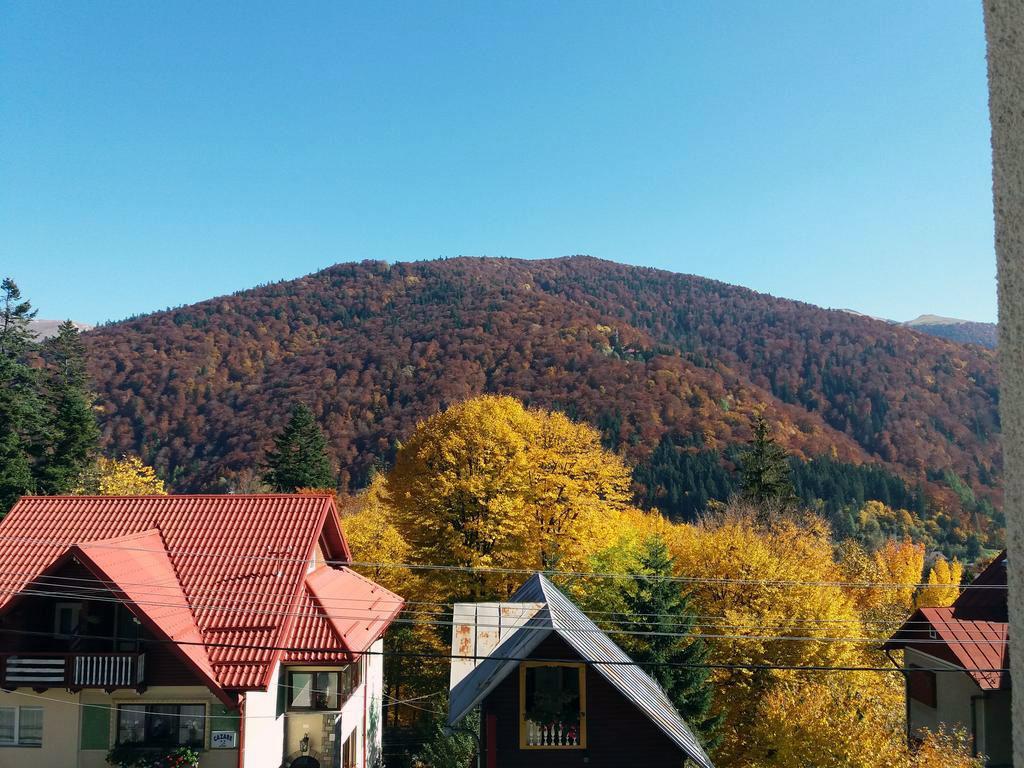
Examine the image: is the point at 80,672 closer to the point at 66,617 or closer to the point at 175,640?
the point at 66,617

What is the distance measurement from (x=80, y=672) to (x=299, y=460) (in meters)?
48.4

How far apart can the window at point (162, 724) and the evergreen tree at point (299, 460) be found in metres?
44.9

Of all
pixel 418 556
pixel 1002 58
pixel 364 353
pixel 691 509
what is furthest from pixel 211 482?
pixel 1002 58

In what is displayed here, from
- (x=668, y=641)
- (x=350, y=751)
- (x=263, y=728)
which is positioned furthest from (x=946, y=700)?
(x=263, y=728)

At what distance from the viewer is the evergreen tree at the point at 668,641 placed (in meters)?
27.9

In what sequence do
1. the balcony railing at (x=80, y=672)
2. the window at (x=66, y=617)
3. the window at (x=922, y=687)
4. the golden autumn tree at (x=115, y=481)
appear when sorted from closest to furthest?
the balcony railing at (x=80, y=672)
the window at (x=66, y=617)
the window at (x=922, y=687)
the golden autumn tree at (x=115, y=481)

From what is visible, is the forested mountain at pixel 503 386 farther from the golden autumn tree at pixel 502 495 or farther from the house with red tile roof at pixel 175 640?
the house with red tile roof at pixel 175 640

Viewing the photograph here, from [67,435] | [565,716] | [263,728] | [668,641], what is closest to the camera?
[565,716]

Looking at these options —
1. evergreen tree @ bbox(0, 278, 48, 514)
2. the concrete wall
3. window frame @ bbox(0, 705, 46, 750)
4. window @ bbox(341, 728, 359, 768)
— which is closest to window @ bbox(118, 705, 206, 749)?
window frame @ bbox(0, 705, 46, 750)

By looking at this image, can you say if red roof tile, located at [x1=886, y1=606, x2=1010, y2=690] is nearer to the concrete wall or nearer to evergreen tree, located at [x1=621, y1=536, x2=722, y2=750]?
the concrete wall

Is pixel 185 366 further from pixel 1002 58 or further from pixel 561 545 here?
pixel 1002 58

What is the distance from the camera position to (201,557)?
2248 centimetres

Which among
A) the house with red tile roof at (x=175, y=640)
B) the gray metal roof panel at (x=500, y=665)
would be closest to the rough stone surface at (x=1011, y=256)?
the gray metal roof panel at (x=500, y=665)

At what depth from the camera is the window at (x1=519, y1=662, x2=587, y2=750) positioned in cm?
1848
